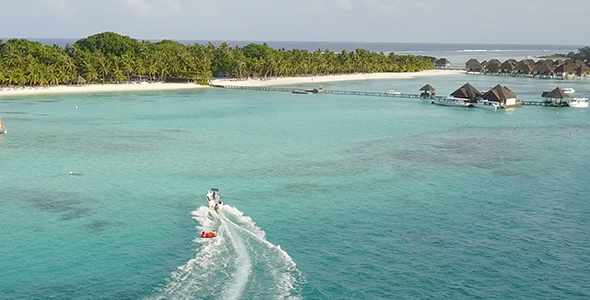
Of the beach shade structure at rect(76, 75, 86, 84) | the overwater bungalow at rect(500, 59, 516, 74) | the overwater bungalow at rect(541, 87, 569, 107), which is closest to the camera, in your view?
the overwater bungalow at rect(541, 87, 569, 107)

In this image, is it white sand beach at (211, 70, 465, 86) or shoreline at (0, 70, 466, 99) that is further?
white sand beach at (211, 70, 465, 86)

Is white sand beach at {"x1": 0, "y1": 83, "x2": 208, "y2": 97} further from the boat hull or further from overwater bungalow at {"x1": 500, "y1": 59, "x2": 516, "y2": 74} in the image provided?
overwater bungalow at {"x1": 500, "y1": 59, "x2": 516, "y2": 74}

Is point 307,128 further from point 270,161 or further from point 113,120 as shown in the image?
point 113,120

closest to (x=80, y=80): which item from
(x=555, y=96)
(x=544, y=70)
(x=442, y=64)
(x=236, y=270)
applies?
(x=555, y=96)

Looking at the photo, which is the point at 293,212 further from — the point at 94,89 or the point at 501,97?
the point at 94,89

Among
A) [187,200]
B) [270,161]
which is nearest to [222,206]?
[187,200]

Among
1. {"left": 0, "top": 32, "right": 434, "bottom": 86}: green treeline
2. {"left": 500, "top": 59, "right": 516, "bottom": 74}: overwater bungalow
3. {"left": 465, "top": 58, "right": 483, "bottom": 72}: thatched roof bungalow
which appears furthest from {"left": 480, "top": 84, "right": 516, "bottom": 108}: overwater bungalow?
{"left": 465, "top": 58, "right": 483, "bottom": 72}: thatched roof bungalow

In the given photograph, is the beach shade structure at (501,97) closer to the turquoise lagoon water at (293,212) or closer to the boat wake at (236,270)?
the turquoise lagoon water at (293,212)
